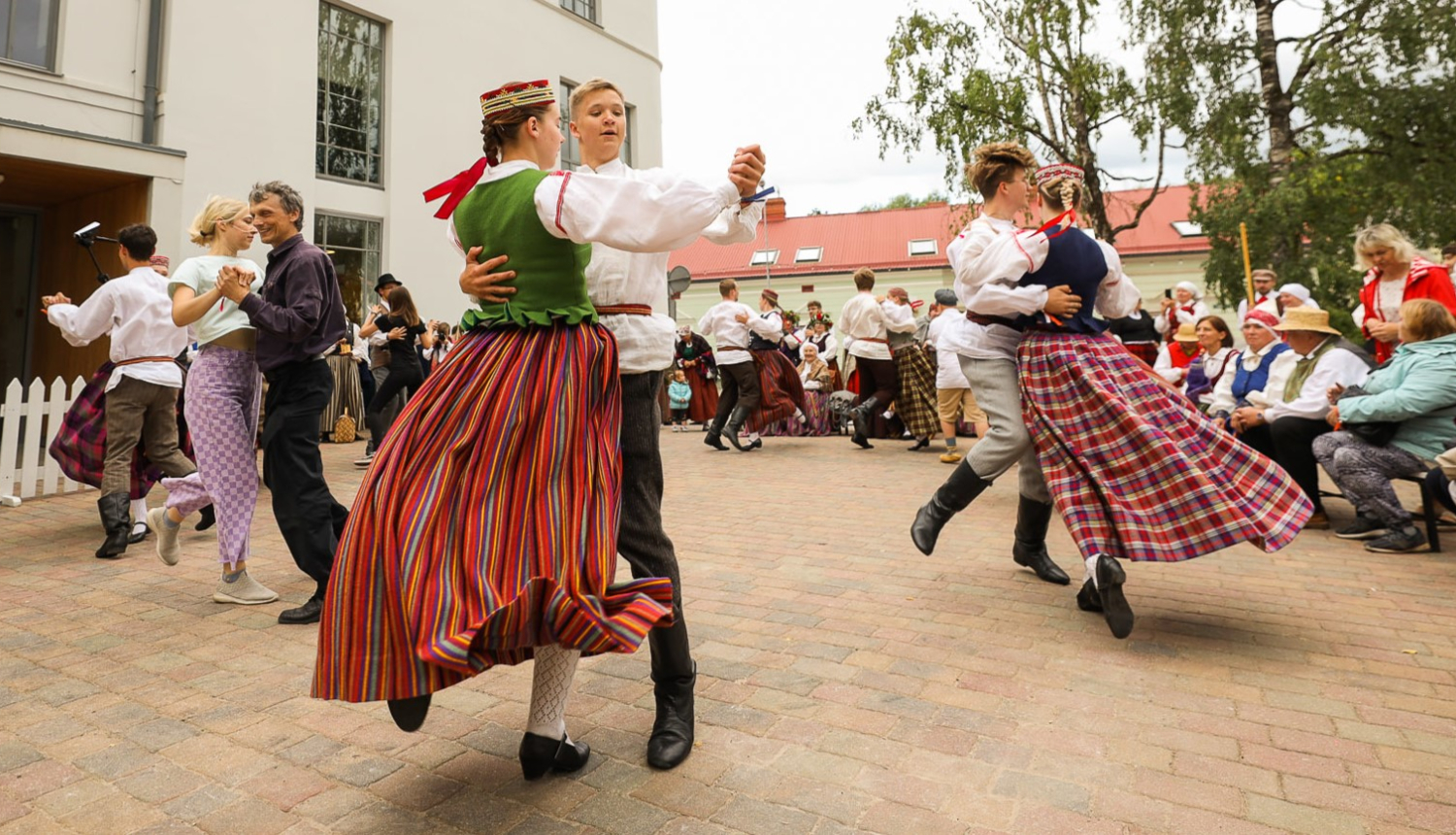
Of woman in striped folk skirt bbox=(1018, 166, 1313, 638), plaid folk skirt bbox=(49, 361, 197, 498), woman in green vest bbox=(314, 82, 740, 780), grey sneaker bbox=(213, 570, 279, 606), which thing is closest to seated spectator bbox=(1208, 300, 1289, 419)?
woman in striped folk skirt bbox=(1018, 166, 1313, 638)

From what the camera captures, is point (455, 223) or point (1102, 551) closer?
point (455, 223)

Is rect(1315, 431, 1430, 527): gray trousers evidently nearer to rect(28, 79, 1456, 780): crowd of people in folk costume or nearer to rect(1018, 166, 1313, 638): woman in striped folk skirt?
rect(28, 79, 1456, 780): crowd of people in folk costume

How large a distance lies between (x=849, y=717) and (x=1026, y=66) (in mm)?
19071

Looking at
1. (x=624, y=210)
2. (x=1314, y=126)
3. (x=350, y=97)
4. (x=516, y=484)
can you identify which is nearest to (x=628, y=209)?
(x=624, y=210)

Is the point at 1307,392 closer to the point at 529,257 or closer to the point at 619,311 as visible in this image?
the point at 619,311

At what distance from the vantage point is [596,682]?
2785 millimetres

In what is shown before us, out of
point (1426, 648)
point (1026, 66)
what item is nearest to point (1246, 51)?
point (1026, 66)

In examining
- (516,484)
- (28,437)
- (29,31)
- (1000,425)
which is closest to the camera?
(516,484)

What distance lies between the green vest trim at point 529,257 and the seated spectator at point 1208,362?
6.53 meters

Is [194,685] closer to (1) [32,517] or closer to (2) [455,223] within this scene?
(2) [455,223]

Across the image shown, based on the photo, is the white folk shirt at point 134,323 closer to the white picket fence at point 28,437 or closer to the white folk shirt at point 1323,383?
the white picket fence at point 28,437

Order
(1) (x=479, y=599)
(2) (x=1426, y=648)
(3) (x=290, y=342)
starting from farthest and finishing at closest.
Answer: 1. (3) (x=290, y=342)
2. (2) (x=1426, y=648)
3. (1) (x=479, y=599)

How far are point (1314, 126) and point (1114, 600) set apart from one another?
51.7ft

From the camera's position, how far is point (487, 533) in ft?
5.83
